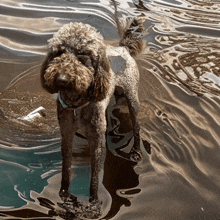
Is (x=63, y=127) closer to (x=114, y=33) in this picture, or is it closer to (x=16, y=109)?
(x=16, y=109)

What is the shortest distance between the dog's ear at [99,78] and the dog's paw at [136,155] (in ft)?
4.38

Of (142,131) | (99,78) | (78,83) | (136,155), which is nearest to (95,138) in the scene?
(99,78)

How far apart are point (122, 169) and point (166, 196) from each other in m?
0.56

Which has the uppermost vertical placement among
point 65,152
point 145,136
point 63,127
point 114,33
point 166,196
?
point 114,33

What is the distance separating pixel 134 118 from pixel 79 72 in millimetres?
1566

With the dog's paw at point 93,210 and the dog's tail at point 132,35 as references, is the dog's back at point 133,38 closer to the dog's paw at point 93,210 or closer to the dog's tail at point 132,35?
the dog's tail at point 132,35

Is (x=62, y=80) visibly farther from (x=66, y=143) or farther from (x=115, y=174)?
(x=115, y=174)

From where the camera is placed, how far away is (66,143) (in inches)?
110

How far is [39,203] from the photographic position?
293cm

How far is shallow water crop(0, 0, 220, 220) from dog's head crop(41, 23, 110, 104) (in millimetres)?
1184

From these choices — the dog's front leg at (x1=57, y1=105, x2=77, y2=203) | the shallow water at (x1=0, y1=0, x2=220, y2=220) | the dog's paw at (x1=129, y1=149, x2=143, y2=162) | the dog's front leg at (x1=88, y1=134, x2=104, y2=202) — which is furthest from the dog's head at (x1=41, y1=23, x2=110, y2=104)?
the dog's paw at (x1=129, y1=149, x2=143, y2=162)

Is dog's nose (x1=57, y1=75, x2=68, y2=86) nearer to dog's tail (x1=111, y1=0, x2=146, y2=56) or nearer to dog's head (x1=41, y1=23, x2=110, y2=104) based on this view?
dog's head (x1=41, y1=23, x2=110, y2=104)

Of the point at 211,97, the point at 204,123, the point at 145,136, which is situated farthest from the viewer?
the point at 211,97

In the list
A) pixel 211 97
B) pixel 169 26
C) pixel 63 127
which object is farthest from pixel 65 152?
Answer: pixel 169 26
